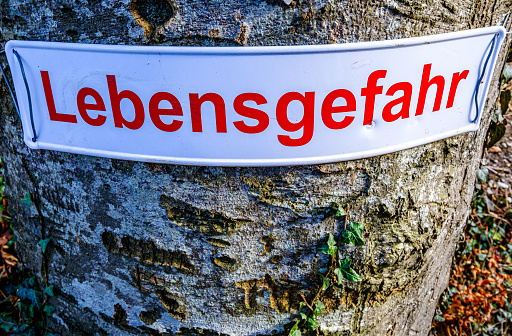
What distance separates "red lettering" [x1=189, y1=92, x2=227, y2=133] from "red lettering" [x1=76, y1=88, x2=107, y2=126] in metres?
0.30

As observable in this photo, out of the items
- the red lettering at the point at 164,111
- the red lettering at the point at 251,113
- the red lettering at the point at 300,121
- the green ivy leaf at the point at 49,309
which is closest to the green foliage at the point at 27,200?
the green ivy leaf at the point at 49,309

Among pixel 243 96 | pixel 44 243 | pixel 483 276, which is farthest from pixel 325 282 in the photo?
pixel 483 276

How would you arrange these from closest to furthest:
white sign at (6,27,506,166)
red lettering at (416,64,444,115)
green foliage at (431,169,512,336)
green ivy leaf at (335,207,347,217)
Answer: white sign at (6,27,506,166), red lettering at (416,64,444,115), green ivy leaf at (335,207,347,217), green foliage at (431,169,512,336)

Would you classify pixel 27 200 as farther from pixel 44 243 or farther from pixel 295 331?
pixel 295 331

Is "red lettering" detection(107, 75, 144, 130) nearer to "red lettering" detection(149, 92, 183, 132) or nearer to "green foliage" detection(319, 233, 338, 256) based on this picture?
"red lettering" detection(149, 92, 183, 132)

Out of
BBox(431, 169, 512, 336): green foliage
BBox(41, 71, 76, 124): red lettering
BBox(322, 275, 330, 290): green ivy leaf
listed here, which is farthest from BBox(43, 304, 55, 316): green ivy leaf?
BBox(431, 169, 512, 336): green foliage

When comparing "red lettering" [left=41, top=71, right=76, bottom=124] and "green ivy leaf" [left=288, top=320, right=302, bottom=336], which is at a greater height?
"red lettering" [left=41, top=71, right=76, bottom=124]

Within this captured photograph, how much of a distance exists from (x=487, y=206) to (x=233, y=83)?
285cm

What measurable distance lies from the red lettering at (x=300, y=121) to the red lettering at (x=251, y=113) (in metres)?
0.05

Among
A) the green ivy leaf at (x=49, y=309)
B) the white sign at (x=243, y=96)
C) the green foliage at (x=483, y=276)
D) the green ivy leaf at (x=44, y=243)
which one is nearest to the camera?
the white sign at (x=243, y=96)

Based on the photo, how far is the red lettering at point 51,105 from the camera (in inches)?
49.9

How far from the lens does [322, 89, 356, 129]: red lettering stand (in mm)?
1188

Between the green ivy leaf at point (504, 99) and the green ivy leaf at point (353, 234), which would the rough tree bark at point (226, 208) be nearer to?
the green ivy leaf at point (353, 234)

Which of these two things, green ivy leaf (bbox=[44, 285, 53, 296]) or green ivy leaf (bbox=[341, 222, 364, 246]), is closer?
green ivy leaf (bbox=[341, 222, 364, 246])
